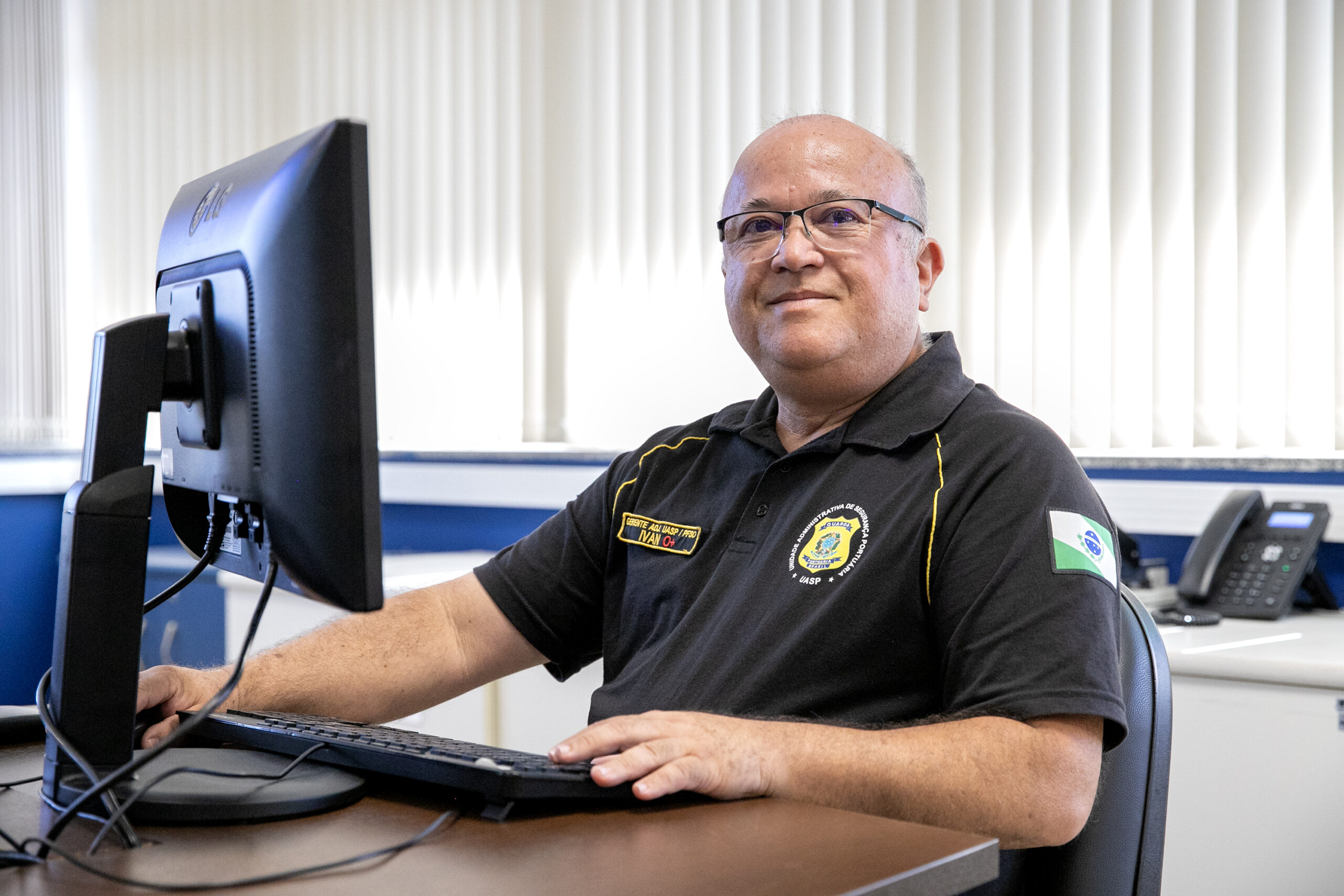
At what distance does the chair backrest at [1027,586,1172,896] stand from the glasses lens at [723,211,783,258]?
68 cm

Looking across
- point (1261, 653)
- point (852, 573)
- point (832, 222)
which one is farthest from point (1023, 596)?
point (1261, 653)

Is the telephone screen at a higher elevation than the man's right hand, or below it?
higher

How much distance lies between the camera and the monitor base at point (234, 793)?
85 centimetres

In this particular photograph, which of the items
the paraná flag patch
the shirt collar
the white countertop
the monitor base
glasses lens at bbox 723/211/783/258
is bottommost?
the white countertop

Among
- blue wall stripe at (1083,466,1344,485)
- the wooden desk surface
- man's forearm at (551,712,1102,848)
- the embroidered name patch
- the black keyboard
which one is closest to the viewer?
the wooden desk surface

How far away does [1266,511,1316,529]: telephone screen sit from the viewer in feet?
6.71

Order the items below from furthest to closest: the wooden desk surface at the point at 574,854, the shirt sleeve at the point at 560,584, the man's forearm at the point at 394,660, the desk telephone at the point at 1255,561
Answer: the desk telephone at the point at 1255,561 < the shirt sleeve at the point at 560,584 < the man's forearm at the point at 394,660 < the wooden desk surface at the point at 574,854

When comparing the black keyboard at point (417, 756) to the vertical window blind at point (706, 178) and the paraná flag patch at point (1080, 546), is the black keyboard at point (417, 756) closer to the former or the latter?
the paraná flag patch at point (1080, 546)

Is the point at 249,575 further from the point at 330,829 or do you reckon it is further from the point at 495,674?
the point at 495,674

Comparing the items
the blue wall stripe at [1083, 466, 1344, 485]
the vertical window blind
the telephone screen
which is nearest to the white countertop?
the telephone screen

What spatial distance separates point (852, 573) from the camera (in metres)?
1.23

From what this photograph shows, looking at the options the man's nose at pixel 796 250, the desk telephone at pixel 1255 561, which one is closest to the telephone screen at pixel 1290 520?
the desk telephone at pixel 1255 561

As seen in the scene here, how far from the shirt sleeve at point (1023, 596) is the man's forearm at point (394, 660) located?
59 cm

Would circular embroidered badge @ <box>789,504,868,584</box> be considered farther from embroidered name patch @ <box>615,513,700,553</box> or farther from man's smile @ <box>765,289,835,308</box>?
man's smile @ <box>765,289,835,308</box>
